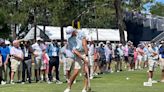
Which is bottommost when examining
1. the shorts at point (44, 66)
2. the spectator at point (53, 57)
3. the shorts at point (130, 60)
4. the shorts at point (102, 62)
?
the shorts at point (130, 60)

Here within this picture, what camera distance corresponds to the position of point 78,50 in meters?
16.3

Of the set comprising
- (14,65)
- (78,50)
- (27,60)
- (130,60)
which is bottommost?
(130,60)

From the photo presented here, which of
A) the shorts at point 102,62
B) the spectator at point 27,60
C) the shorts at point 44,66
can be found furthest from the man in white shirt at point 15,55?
the shorts at point 102,62

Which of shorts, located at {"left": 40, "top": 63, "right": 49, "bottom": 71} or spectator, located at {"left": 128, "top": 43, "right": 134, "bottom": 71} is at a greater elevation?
shorts, located at {"left": 40, "top": 63, "right": 49, "bottom": 71}

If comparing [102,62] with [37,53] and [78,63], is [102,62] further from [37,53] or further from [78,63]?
[78,63]

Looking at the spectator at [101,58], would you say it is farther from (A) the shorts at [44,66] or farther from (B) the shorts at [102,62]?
(A) the shorts at [44,66]

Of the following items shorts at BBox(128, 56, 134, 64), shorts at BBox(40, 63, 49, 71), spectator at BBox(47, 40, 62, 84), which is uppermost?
spectator at BBox(47, 40, 62, 84)

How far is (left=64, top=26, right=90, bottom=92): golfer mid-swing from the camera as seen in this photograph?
16.2 meters

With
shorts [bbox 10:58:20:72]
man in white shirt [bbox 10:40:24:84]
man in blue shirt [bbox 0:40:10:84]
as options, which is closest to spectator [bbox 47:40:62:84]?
man in white shirt [bbox 10:40:24:84]

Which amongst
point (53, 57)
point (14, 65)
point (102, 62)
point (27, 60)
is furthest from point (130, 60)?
point (14, 65)

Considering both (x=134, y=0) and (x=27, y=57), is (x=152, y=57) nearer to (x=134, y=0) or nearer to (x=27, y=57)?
(x=27, y=57)

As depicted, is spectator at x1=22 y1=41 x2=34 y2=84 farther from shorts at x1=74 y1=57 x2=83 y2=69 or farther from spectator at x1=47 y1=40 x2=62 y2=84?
shorts at x1=74 y1=57 x2=83 y2=69

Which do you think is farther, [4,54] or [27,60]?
[4,54]

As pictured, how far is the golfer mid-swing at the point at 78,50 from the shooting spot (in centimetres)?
1620
